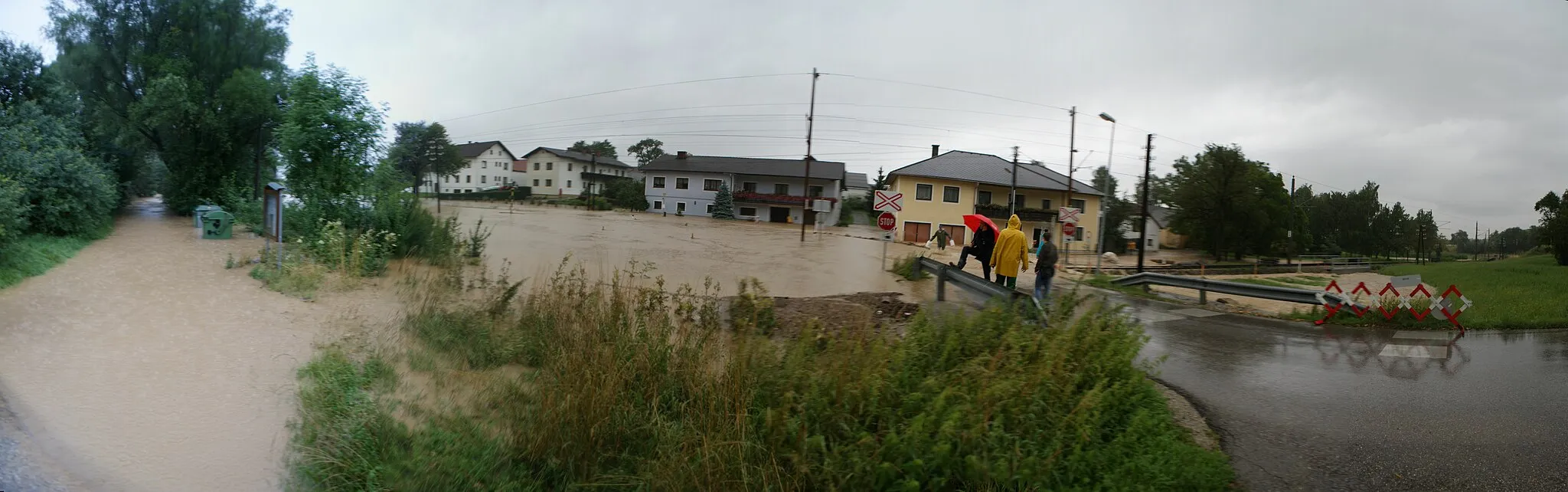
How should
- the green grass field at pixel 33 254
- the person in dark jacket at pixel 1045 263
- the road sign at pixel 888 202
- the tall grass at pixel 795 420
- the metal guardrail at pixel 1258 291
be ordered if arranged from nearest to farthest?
the tall grass at pixel 795 420, the green grass field at pixel 33 254, the person in dark jacket at pixel 1045 263, the metal guardrail at pixel 1258 291, the road sign at pixel 888 202

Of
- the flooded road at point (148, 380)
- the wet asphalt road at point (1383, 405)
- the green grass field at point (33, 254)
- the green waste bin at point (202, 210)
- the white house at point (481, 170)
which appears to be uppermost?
the white house at point (481, 170)

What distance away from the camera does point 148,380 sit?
20.6ft

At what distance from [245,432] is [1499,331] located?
1660cm

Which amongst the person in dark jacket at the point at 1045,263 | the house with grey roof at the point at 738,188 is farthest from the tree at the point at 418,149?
the house with grey roof at the point at 738,188

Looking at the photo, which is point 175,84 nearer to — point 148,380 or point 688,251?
point 688,251

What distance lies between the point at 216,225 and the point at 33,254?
6463 mm

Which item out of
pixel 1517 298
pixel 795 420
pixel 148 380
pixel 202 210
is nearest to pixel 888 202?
pixel 1517 298

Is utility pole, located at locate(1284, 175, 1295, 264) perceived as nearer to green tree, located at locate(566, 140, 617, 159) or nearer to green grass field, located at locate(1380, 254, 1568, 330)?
green grass field, located at locate(1380, 254, 1568, 330)

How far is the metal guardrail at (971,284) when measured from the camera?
8.01m

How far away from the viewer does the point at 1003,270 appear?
11.8 meters

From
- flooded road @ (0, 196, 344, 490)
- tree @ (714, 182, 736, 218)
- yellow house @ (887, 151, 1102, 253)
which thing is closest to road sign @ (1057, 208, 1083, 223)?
yellow house @ (887, 151, 1102, 253)

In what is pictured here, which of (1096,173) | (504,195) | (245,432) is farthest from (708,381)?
(1096,173)

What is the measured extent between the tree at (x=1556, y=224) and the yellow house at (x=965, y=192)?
17730 mm

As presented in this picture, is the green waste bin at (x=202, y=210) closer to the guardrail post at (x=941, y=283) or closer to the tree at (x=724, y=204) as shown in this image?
the guardrail post at (x=941, y=283)
